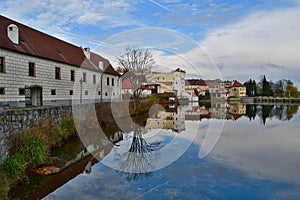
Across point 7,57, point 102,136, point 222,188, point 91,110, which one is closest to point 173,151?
point 222,188

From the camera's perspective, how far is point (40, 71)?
1700cm

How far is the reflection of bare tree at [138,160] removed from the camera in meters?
8.12

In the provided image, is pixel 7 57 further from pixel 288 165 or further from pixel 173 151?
pixel 288 165

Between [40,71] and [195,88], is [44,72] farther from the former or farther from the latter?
[195,88]

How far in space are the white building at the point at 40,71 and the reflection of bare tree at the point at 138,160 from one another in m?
8.09

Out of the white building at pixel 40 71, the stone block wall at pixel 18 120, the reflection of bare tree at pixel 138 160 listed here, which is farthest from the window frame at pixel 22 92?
the reflection of bare tree at pixel 138 160

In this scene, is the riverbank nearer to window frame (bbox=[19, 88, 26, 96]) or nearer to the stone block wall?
the stone block wall

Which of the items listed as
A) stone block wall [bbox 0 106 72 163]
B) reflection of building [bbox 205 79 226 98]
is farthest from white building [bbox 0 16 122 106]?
reflection of building [bbox 205 79 226 98]

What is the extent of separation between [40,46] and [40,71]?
8.44ft

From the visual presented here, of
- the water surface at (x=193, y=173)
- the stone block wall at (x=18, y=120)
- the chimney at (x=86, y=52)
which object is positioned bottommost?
the water surface at (x=193, y=173)

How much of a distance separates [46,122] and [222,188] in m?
8.42

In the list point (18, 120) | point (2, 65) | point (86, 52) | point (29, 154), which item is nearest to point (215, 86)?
point (86, 52)

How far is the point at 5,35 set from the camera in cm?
1464

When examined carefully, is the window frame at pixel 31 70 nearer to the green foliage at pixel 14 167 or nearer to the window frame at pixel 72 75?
the window frame at pixel 72 75
